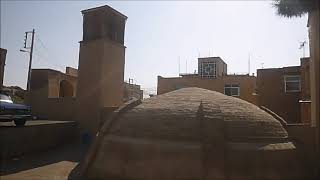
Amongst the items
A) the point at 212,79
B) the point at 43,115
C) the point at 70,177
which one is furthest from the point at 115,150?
the point at 212,79

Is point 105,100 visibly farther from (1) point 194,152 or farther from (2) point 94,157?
(1) point 194,152

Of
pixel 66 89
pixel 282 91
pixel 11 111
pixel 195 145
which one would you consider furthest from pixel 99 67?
pixel 282 91

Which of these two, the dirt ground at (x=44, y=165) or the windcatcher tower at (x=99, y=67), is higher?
the windcatcher tower at (x=99, y=67)

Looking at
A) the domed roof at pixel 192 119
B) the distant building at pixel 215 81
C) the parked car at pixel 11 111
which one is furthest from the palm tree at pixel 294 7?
the distant building at pixel 215 81

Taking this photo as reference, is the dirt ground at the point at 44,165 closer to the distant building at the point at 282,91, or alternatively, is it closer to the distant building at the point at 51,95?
the distant building at the point at 51,95

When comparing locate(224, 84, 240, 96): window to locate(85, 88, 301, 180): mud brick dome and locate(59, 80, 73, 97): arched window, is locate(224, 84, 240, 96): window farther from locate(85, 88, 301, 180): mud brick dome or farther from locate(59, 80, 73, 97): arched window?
locate(85, 88, 301, 180): mud brick dome

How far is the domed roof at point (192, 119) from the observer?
13.1 meters

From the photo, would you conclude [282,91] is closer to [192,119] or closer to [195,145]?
[192,119]

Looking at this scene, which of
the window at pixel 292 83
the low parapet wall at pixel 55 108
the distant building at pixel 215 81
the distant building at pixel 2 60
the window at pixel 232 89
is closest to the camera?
the low parapet wall at pixel 55 108

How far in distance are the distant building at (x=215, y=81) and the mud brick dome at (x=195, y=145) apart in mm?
18768

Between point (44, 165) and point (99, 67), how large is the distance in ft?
25.0

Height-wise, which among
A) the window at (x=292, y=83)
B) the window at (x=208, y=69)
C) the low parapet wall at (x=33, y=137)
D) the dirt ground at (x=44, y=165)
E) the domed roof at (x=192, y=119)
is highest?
the window at (x=208, y=69)

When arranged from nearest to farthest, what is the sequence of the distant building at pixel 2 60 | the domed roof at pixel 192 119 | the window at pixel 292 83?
the domed roof at pixel 192 119 < the distant building at pixel 2 60 < the window at pixel 292 83

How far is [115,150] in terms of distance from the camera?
13773 mm
